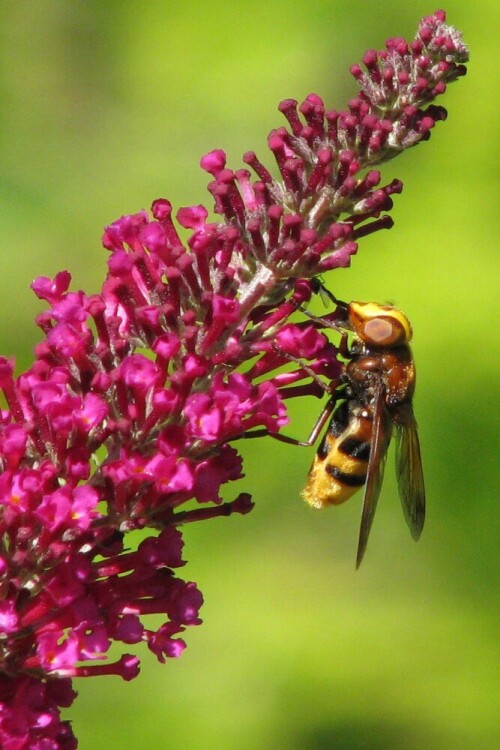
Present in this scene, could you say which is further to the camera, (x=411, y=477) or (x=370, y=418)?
(x=411, y=477)

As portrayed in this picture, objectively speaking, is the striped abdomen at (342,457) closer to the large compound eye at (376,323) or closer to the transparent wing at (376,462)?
the transparent wing at (376,462)

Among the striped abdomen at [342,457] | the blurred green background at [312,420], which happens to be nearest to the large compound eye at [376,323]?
the striped abdomen at [342,457]

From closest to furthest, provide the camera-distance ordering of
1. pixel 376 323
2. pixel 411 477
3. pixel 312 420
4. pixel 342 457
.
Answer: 1. pixel 376 323
2. pixel 342 457
3. pixel 411 477
4. pixel 312 420

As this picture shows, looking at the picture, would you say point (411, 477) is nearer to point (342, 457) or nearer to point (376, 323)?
point (342, 457)

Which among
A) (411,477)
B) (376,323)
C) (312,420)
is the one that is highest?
(376,323)

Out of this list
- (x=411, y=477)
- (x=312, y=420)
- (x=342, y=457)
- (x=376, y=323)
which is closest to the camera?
(x=376, y=323)

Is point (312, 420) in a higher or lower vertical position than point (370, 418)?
lower

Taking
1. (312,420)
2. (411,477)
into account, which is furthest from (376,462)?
(312,420)
